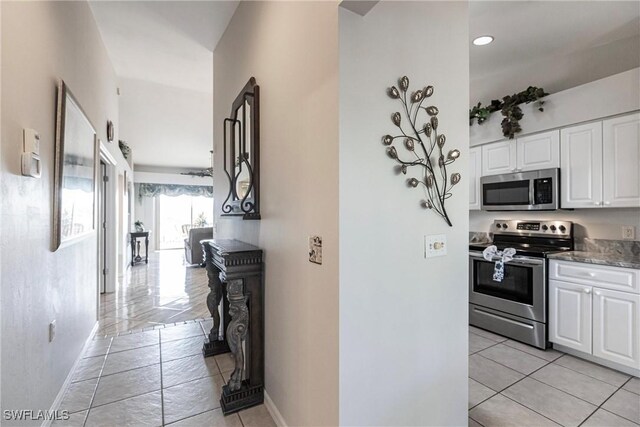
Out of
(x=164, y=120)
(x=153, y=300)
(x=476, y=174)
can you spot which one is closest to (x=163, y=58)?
(x=164, y=120)

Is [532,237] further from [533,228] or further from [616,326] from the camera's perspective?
[616,326]

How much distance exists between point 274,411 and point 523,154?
333cm

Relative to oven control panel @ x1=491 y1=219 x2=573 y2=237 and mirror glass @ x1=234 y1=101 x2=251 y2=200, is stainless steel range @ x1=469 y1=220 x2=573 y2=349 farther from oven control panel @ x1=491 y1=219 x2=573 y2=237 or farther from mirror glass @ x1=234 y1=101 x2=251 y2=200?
mirror glass @ x1=234 y1=101 x2=251 y2=200

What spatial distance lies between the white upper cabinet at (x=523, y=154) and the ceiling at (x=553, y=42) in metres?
0.66

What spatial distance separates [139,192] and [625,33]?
37.9 feet

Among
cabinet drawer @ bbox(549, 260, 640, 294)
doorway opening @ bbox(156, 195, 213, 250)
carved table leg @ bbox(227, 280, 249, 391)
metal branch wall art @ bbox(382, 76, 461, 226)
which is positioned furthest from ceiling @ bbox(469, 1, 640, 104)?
doorway opening @ bbox(156, 195, 213, 250)

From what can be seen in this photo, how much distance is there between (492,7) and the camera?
243 cm

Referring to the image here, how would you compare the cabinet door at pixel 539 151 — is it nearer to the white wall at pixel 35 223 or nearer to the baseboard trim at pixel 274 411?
the baseboard trim at pixel 274 411

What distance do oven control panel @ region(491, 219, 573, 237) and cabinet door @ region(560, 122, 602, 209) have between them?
0.86 feet

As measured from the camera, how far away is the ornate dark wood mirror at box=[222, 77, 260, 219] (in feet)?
6.91

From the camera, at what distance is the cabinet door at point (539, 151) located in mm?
2930

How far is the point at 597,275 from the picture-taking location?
2.44 metres

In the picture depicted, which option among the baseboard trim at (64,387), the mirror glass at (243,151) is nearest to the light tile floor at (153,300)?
the baseboard trim at (64,387)

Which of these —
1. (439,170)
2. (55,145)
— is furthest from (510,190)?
(55,145)
